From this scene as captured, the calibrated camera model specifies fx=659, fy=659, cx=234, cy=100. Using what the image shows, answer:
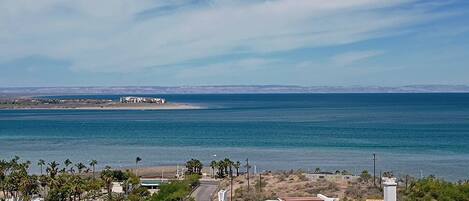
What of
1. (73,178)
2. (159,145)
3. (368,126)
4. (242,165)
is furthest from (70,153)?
(368,126)

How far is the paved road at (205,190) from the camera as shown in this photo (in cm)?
4753

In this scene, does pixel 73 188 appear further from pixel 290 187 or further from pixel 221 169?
pixel 221 169

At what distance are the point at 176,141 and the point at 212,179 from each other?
1720 inches

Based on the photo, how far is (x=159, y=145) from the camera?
322 feet

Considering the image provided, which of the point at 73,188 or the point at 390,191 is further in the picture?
the point at 73,188

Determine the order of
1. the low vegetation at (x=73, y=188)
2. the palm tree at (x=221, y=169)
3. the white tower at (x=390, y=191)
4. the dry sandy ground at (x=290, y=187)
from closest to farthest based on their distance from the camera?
the white tower at (x=390, y=191) → the dry sandy ground at (x=290, y=187) → the low vegetation at (x=73, y=188) → the palm tree at (x=221, y=169)

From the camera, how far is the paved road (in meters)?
47.5

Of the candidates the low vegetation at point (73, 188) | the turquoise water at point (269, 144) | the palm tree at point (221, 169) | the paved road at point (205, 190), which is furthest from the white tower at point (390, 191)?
the palm tree at point (221, 169)

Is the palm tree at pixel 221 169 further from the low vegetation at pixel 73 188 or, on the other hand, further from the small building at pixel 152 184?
the low vegetation at pixel 73 188

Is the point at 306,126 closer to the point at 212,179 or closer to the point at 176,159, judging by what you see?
the point at 176,159

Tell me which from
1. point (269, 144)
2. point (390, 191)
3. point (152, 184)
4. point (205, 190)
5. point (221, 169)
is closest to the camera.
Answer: point (390, 191)

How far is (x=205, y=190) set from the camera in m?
51.8

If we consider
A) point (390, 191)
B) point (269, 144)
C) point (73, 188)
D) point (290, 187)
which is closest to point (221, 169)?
point (290, 187)

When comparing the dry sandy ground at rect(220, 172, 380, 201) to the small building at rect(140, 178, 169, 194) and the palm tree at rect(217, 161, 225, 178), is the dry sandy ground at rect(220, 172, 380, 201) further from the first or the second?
the palm tree at rect(217, 161, 225, 178)
